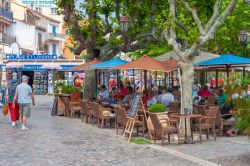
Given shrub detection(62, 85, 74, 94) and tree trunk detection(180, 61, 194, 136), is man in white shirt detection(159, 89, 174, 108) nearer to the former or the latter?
tree trunk detection(180, 61, 194, 136)

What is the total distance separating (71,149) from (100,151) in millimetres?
767

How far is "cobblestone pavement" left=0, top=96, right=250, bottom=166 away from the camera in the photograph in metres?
10.4

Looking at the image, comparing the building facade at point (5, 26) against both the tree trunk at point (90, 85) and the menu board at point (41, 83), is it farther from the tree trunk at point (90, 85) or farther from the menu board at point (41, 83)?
the tree trunk at point (90, 85)

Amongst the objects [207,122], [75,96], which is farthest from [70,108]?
[207,122]

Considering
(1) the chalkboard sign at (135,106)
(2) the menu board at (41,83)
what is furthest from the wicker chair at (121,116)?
(2) the menu board at (41,83)

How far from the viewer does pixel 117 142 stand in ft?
44.0

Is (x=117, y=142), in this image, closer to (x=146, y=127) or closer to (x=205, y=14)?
(x=146, y=127)

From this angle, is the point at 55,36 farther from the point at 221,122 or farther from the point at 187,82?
the point at 187,82

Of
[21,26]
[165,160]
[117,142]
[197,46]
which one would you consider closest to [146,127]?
[117,142]

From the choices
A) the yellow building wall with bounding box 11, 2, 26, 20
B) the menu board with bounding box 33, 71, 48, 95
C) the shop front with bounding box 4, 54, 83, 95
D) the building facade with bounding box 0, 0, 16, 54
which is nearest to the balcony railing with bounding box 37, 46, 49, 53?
the yellow building wall with bounding box 11, 2, 26, 20

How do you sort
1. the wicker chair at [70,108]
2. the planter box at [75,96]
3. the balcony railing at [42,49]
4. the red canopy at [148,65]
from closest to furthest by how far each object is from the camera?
the red canopy at [148,65], the wicker chair at [70,108], the planter box at [75,96], the balcony railing at [42,49]

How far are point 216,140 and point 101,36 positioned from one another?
10.6 m

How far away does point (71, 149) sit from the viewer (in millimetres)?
12062

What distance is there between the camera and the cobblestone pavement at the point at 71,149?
10.4 m
